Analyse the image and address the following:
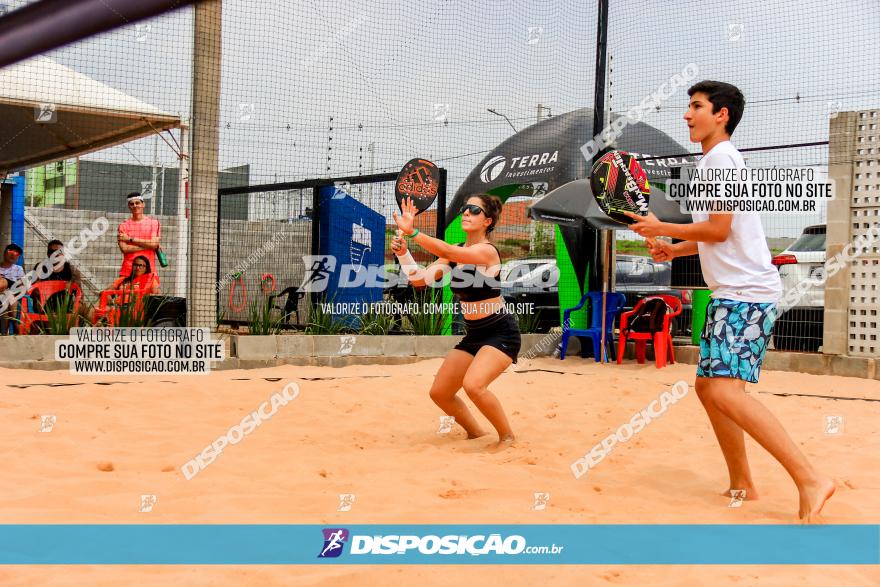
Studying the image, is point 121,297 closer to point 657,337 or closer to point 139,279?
point 139,279

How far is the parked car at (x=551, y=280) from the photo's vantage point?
36.1 feet

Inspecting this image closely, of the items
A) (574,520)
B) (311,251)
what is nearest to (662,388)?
(574,520)

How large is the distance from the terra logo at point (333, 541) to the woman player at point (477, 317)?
1769 millimetres

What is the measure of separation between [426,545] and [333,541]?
328 millimetres

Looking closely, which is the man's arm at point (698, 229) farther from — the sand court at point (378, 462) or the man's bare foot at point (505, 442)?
the man's bare foot at point (505, 442)

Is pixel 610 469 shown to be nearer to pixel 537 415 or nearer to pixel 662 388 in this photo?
pixel 537 415

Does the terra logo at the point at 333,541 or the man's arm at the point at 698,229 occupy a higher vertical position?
the man's arm at the point at 698,229

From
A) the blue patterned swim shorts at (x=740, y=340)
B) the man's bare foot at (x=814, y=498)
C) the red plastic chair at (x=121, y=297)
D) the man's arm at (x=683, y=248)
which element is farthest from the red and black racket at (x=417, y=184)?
the red plastic chair at (x=121, y=297)

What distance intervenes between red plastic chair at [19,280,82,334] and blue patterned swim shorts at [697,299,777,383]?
21.2ft

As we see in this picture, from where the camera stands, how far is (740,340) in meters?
3.08

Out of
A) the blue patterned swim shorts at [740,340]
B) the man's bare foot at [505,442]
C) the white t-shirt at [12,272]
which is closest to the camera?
the blue patterned swim shorts at [740,340]

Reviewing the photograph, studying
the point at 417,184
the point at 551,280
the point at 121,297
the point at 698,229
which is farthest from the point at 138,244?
the point at 698,229

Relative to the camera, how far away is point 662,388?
6746 millimetres

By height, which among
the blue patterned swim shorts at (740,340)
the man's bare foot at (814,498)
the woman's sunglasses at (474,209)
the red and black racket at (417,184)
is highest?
the red and black racket at (417,184)
